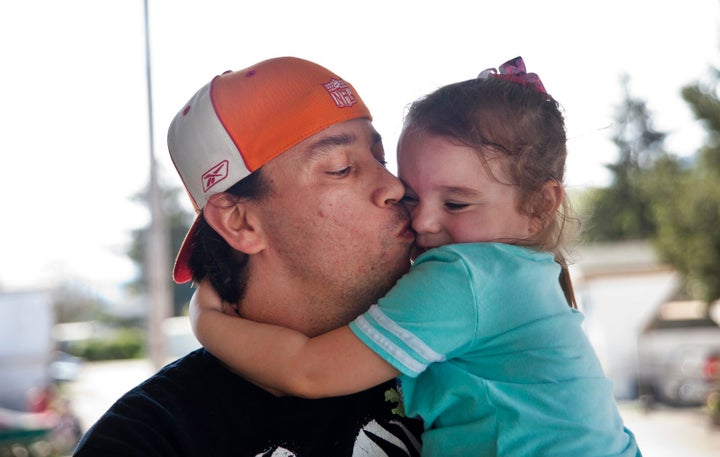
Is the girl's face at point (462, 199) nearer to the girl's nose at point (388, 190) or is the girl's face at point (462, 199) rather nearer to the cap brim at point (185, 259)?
the girl's nose at point (388, 190)

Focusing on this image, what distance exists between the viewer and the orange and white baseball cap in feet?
4.79

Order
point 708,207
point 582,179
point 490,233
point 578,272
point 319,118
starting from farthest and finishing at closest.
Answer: point 578,272
point 708,207
point 582,179
point 319,118
point 490,233

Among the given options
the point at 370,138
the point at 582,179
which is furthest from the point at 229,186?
the point at 582,179

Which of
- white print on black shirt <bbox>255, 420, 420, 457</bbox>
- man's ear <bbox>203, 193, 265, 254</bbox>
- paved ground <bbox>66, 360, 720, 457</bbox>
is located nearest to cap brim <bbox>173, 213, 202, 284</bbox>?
man's ear <bbox>203, 193, 265, 254</bbox>

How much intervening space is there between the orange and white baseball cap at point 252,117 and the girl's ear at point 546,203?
0.36 metres

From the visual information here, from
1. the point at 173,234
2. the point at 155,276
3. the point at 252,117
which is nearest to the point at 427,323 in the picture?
the point at 252,117

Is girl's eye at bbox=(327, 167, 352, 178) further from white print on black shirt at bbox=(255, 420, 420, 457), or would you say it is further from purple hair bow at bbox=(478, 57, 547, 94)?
white print on black shirt at bbox=(255, 420, 420, 457)

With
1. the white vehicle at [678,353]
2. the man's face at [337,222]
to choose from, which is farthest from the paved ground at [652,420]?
the man's face at [337,222]

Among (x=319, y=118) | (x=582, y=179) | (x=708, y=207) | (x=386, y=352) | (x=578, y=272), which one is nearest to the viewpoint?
(x=386, y=352)

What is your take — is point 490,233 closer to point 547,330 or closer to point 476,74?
point 547,330

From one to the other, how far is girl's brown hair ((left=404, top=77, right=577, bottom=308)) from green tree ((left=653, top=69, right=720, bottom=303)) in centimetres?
1087

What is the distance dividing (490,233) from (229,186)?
18.9 inches

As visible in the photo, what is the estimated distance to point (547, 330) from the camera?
1188mm

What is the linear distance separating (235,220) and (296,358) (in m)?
0.39
